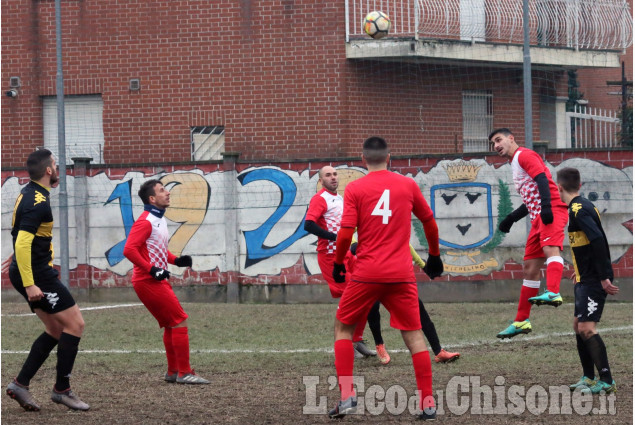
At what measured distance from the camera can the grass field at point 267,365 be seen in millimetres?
8203

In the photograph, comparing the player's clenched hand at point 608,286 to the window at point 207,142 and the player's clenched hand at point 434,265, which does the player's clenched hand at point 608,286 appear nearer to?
the player's clenched hand at point 434,265

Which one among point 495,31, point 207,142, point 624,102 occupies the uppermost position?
point 495,31

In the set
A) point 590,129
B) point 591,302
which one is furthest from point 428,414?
point 590,129

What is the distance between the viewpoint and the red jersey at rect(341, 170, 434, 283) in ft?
25.8

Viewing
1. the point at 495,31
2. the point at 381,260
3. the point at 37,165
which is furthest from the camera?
the point at 495,31

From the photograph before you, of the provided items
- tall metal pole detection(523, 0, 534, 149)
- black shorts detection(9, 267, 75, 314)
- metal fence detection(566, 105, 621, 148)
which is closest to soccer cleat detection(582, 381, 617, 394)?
black shorts detection(9, 267, 75, 314)

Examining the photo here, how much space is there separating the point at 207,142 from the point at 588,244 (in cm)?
1549

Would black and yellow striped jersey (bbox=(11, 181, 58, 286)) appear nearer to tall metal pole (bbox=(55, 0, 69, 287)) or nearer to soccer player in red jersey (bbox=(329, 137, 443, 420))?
soccer player in red jersey (bbox=(329, 137, 443, 420))

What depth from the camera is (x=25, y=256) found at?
8.42 meters

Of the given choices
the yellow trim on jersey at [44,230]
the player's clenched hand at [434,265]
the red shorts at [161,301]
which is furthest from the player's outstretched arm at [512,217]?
the yellow trim on jersey at [44,230]

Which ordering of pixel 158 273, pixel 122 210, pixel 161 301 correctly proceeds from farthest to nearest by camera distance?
pixel 122 210 < pixel 161 301 < pixel 158 273

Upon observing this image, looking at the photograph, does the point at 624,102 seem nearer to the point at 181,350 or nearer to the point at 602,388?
the point at 602,388

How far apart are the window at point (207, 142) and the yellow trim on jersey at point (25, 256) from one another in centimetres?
1486

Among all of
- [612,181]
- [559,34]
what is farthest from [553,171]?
[559,34]
